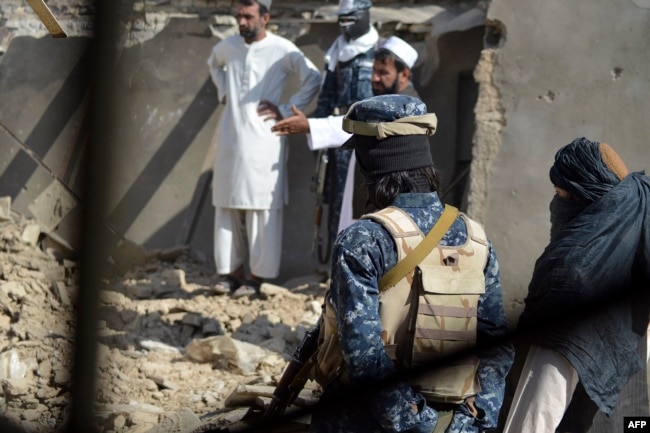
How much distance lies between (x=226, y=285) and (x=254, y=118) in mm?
1056

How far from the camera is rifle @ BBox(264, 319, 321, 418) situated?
2469 mm

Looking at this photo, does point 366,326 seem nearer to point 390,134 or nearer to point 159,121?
point 390,134

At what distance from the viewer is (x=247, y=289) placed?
20.5 feet

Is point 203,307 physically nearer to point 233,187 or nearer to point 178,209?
point 233,187

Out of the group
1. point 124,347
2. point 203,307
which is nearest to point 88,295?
point 124,347

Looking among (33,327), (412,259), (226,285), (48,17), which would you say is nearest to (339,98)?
(226,285)

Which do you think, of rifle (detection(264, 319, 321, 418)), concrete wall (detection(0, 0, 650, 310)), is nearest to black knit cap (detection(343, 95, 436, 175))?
rifle (detection(264, 319, 321, 418))

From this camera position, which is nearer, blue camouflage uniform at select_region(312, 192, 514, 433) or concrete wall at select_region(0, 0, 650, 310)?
blue camouflage uniform at select_region(312, 192, 514, 433)

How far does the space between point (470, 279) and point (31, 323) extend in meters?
3.47

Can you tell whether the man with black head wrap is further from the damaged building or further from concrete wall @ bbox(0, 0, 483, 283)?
concrete wall @ bbox(0, 0, 483, 283)

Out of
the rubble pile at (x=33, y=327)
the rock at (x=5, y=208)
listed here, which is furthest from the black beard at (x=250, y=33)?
the rock at (x=5, y=208)

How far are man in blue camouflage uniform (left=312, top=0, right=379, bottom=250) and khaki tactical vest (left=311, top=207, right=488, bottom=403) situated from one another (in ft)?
10.9

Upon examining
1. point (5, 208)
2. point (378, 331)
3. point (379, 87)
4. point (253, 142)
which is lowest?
point (5, 208)

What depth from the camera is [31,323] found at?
Result: 518cm
